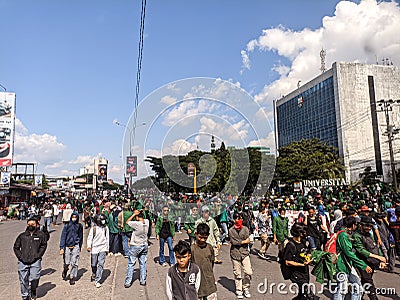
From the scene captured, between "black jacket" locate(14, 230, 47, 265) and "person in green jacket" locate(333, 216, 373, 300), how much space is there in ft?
16.7

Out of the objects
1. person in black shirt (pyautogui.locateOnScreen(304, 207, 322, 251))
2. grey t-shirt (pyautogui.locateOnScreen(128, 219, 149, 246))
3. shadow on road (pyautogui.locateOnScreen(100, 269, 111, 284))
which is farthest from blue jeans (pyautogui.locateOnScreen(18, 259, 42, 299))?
person in black shirt (pyautogui.locateOnScreen(304, 207, 322, 251))

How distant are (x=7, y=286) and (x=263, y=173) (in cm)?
2757

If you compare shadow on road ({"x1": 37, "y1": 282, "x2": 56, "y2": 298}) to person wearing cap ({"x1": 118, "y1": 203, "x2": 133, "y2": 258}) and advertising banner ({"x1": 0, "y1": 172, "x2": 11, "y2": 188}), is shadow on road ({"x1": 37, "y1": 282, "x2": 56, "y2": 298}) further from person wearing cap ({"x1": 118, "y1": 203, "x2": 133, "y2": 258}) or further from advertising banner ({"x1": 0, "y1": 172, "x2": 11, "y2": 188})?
advertising banner ({"x1": 0, "y1": 172, "x2": 11, "y2": 188})

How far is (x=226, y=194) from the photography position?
16.7 metres

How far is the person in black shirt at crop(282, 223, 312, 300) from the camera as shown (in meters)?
5.52

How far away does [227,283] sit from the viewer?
25.5ft

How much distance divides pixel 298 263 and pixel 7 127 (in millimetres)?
34605

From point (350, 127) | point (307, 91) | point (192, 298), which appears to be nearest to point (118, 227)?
point (192, 298)

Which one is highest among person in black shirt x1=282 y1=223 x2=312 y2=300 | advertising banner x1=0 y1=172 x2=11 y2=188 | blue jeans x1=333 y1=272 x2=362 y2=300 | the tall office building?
the tall office building

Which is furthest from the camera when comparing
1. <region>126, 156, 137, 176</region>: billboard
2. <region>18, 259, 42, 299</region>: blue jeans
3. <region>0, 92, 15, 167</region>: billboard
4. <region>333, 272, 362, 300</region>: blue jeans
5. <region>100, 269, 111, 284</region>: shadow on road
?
<region>0, 92, 15, 167</region>: billboard

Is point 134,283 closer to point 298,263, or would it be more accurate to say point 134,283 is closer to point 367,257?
point 298,263

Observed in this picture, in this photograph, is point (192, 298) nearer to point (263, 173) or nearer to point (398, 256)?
point (398, 256)

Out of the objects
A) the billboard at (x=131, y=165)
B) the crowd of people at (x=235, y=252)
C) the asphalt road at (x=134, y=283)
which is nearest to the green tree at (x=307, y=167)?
the billboard at (x=131, y=165)

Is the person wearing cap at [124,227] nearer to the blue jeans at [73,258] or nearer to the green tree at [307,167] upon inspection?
the blue jeans at [73,258]
